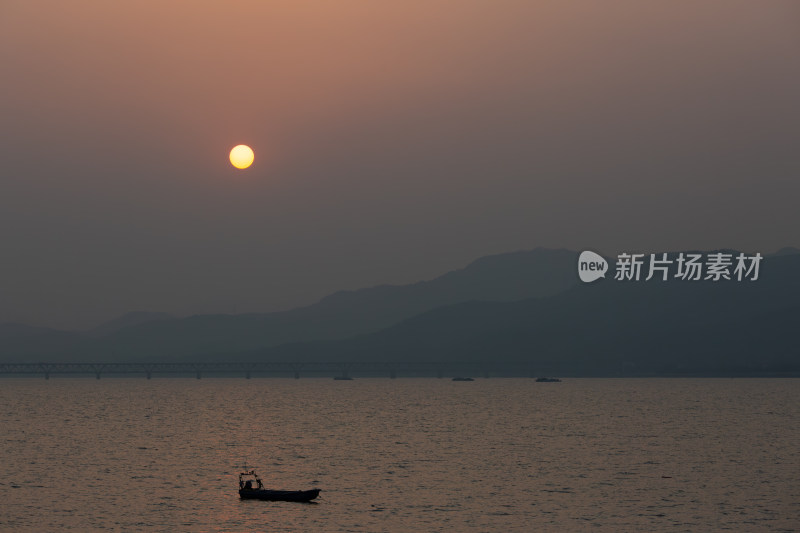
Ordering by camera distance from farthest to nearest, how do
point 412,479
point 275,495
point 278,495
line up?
1. point 412,479
2. point 278,495
3. point 275,495

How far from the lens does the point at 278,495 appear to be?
8931 centimetres

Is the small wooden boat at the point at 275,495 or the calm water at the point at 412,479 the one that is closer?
the calm water at the point at 412,479

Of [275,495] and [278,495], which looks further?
[278,495]

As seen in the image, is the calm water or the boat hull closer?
the calm water

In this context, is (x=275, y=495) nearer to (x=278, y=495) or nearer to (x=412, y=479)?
(x=278, y=495)

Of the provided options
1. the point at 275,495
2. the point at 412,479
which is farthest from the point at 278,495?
the point at 412,479

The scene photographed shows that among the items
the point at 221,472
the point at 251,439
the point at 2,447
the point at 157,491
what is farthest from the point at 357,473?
the point at 2,447

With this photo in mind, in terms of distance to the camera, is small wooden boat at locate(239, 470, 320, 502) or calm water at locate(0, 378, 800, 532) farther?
small wooden boat at locate(239, 470, 320, 502)

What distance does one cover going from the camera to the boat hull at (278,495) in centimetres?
8831

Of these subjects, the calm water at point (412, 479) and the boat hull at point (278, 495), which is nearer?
the calm water at point (412, 479)

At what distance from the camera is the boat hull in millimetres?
88312

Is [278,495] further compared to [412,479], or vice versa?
[412,479]

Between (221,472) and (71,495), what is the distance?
19850 millimetres

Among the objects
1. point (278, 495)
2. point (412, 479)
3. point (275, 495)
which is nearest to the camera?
point (275, 495)
